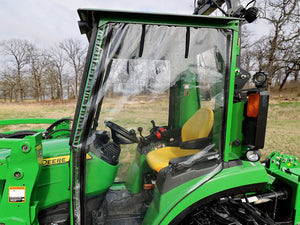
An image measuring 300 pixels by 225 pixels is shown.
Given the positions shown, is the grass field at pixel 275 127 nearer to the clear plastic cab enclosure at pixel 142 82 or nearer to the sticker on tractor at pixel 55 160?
the clear plastic cab enclosure at pixel 142 82

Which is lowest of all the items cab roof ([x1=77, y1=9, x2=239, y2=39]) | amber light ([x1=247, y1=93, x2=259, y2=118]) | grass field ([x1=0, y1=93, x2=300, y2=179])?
grass field ([x1=0, y1=93, x2=300, y2=179])

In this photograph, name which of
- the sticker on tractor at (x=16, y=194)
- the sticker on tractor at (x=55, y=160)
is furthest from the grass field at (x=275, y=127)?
the sticker on tractor at (x=16, y=194)

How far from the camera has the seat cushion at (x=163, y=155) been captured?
205cm

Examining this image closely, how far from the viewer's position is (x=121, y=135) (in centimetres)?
201

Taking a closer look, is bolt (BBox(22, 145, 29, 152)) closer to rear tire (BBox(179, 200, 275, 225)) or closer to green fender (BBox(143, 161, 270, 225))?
green fender (BBox(143, 161, 270, 225))

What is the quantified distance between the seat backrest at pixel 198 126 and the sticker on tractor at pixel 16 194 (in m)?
1.57

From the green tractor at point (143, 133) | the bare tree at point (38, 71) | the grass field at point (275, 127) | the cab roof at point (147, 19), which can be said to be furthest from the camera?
the bare tree at point (38, 71)

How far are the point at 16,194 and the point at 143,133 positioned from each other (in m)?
1.15

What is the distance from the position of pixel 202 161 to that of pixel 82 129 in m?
0.99

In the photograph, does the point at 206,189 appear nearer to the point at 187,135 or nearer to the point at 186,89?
the point at 187,135

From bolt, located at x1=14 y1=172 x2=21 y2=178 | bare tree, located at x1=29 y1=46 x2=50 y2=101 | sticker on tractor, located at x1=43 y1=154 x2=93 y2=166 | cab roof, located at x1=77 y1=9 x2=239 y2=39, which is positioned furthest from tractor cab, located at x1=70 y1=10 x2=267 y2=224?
bare tree, located at x1=29 y1=46 x2=50 y2=101

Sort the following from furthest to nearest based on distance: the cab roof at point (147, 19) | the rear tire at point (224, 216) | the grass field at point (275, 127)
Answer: the grass field at point (275, 127) → the rear tire at point (224, 216) → the cab roof at point (147, 19)

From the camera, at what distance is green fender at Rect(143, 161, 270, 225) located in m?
1.57

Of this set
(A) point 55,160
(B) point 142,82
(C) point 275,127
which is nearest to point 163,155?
(B) point 142,82
